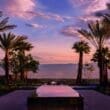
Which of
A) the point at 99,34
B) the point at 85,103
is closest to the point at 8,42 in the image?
the point at 99,34

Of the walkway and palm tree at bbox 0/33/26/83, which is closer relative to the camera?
the walkway

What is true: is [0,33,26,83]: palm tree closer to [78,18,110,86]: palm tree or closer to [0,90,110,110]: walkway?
[78,18,110,86]: palm tree

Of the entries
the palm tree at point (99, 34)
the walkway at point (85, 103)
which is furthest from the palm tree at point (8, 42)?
the walkway at point (85, 103)

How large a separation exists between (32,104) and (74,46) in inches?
2012

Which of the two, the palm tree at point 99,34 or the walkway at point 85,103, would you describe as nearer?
the walkway at point 85,103

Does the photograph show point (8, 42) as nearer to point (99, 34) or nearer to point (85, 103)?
point (99, 34)

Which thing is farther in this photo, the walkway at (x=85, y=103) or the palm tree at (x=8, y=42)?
the palm tree at (x=8, y=42)

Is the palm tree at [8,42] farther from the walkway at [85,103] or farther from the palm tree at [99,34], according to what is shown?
the walkway at [85,103]

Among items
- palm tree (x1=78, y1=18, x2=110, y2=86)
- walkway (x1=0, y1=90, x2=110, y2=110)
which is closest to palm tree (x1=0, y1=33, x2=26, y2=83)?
palm tree (x1=78, y1=18, x2=110, y2=86)

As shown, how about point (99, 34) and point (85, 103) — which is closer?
point (85, 103)

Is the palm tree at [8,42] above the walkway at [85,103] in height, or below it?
above

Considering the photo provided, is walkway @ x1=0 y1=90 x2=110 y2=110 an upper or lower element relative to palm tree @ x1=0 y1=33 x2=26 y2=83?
lower

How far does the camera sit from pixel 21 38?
52062 mm

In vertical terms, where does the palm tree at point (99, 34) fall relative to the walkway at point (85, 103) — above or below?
above
